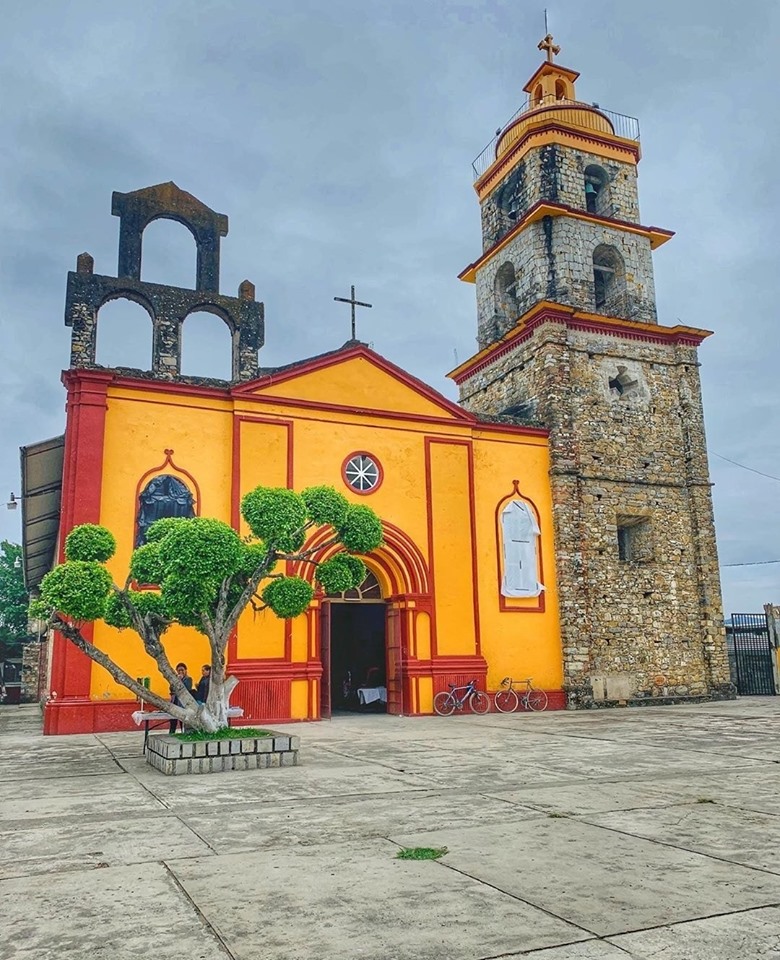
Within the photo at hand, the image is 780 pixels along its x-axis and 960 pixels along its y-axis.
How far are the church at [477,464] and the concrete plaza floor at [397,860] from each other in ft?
20.7

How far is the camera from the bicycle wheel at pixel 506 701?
690 inches

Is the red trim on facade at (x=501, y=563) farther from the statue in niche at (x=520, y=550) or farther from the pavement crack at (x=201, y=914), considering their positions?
the pavement crack at (x=201, y=914)

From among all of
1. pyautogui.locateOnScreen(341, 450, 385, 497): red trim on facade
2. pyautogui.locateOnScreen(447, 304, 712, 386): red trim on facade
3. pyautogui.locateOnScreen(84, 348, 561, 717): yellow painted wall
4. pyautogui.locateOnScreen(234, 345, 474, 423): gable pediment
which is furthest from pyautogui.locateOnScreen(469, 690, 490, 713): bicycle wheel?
pyautogui.locateOnScreen(447, 304, 712, 386): red trim on facade

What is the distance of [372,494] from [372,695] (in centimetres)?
469

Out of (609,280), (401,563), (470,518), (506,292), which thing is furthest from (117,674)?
(609,280)

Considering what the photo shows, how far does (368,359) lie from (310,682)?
7243 mm

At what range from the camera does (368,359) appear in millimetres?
18125

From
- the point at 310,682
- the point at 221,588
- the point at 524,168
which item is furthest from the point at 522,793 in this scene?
the point at 524,168

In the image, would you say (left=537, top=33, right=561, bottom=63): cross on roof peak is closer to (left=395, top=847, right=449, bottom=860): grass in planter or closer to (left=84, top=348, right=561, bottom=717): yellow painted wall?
(left=84, top=348, right=561, bottom=717): yellow painted wall

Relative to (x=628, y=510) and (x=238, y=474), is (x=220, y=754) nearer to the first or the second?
(x=238, y=474)

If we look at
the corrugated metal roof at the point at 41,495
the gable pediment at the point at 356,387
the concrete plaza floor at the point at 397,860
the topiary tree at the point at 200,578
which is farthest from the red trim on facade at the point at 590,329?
the concrete plaza floor at the point at 397,860

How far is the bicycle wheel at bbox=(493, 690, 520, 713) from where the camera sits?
17531 millimetres

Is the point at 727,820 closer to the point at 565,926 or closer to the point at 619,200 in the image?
the point at 565,926

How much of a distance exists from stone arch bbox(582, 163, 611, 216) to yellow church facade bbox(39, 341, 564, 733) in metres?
7.37
